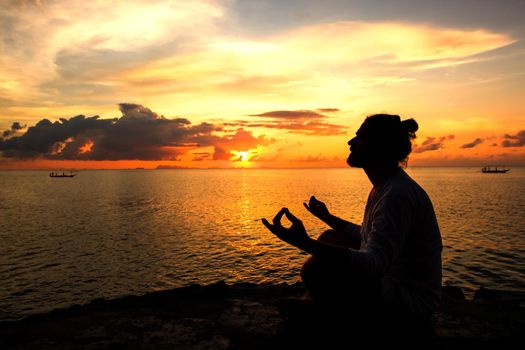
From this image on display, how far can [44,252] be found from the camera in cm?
2964

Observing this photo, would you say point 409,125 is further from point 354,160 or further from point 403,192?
point 403,192

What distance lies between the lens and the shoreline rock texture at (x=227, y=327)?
4.71 metres

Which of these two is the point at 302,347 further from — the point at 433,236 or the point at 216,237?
the point at 216,237

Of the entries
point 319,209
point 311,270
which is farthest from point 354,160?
point 311,270

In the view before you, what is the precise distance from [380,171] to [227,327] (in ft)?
13.5

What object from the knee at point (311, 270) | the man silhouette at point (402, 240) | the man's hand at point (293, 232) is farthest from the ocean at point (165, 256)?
the man's hand at point (293, 232)

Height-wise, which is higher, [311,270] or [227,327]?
[311,270]

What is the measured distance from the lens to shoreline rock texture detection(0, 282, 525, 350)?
471cm

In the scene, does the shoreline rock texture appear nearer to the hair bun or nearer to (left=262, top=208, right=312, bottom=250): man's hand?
(left=262, top=208, right=312, bottom=250): man's hand

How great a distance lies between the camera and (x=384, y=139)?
156 inches

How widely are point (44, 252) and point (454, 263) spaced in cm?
3209

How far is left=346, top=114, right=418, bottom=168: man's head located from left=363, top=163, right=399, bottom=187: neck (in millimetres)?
37

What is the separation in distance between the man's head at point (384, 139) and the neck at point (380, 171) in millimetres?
37

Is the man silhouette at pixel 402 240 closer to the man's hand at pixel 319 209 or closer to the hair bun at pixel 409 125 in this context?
the hair bun at pixel 409 125
